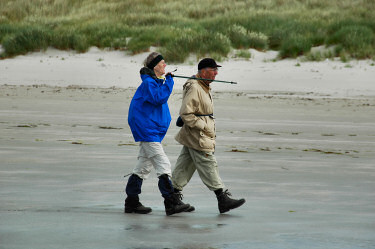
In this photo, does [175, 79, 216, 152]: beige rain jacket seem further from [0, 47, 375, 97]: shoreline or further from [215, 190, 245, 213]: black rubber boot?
[0, 47, 375, 97]: shoreline

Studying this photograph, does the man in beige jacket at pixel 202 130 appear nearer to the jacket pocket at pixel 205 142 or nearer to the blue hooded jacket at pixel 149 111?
the jacket pocket at pixel 205 142

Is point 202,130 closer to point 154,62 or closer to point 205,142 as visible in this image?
point 205,142

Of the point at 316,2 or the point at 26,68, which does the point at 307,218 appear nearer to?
the point at 26,68

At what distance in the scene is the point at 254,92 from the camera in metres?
28.7

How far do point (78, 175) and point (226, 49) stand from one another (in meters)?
24.5

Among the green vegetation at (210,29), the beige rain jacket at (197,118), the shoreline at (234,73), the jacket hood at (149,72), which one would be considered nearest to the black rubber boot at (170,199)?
the beige rain jacket at (197,118)

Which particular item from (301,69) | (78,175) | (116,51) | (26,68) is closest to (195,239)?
(78,175)

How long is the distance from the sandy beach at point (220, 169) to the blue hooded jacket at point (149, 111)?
77 cm

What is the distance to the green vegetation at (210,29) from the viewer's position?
35.4 m

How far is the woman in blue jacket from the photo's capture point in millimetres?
8852

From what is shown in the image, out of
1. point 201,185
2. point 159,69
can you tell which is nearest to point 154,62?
point 159,69

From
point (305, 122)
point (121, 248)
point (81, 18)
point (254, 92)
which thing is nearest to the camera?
point (121, 248)

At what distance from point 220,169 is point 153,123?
11.0 feet

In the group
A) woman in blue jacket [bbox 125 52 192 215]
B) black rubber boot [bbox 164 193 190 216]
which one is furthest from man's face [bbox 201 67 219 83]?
black rubber boot [bbox 164 193 190 216]
